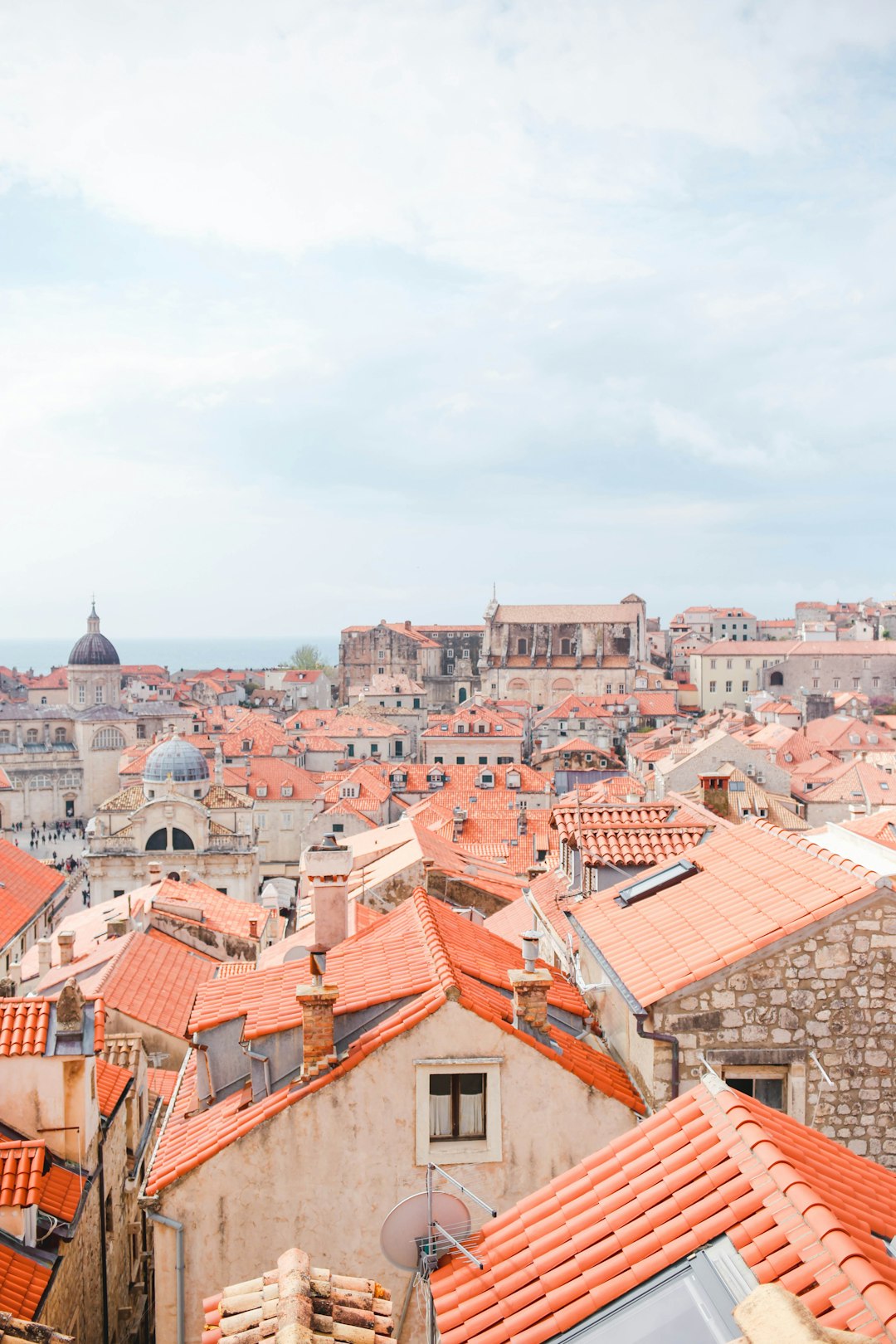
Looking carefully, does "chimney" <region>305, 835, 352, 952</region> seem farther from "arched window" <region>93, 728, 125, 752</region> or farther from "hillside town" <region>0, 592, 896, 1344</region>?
"arched window" <region>93, 728, 125, 752</region>

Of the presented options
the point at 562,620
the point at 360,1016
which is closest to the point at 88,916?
the point at 360,1016

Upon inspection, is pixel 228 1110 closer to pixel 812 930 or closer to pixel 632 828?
pixel 812 930

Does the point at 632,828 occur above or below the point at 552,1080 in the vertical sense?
above

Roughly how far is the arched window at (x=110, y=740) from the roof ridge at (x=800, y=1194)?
85.7 metres

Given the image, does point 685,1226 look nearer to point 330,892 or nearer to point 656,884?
point 656,884

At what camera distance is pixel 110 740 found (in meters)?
88.2

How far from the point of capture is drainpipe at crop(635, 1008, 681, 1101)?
27.6 ft

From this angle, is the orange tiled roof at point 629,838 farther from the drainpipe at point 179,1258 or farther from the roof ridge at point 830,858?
the drainpipe at point 179,1258

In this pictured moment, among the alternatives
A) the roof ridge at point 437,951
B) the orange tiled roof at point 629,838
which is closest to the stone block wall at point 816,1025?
the roof ridge at point 437,951

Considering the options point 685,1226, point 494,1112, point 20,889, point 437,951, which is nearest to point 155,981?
point 20,889

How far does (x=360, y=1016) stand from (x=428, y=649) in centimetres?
11625

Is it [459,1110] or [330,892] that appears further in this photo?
[330,892]

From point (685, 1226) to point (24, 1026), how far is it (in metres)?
8.13

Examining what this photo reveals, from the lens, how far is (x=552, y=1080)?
8523 mm
